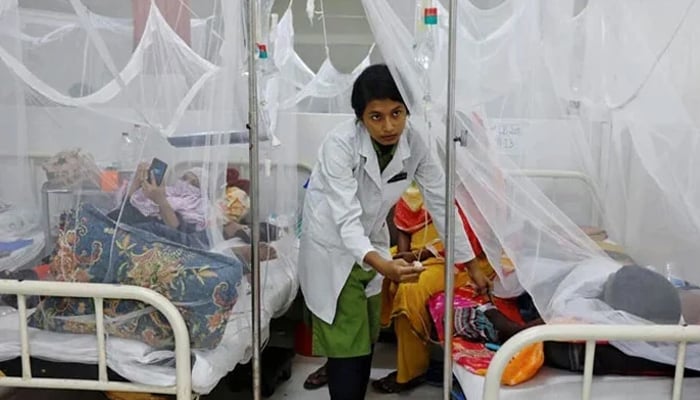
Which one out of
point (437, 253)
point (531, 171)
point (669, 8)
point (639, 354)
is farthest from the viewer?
point (437, 253)

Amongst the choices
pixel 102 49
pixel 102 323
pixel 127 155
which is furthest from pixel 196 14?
pixel 102 323

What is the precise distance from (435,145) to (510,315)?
1.94 ft

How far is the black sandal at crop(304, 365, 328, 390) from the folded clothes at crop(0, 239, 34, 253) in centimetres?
130

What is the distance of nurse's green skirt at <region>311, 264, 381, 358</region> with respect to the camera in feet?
6.99

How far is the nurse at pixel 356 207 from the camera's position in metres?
2.07

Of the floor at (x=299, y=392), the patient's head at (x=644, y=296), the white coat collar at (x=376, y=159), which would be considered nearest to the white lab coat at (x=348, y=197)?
the white coat collar at (x=376, y=159)

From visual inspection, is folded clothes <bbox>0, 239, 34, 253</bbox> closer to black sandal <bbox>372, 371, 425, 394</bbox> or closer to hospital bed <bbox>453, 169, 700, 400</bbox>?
hospital bed <bbox>453, 169, 700, 400</bbox>

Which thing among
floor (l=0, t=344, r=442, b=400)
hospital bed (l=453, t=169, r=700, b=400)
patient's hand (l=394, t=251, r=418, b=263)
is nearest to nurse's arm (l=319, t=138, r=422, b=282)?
hospital bed (l=453, t=169, r=700, b=400)

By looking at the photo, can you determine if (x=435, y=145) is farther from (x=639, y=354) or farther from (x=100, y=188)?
(x=100, y=188)

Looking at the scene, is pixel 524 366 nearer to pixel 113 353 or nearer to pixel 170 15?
pixel 113 353

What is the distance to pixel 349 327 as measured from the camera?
84.4 inches

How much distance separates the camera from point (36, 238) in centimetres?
201

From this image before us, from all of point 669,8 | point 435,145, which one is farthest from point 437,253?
point 669,8

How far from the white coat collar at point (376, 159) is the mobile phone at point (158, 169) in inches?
24.9
